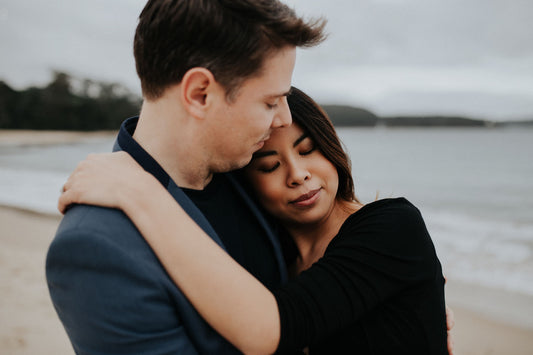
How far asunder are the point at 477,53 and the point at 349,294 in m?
49.3

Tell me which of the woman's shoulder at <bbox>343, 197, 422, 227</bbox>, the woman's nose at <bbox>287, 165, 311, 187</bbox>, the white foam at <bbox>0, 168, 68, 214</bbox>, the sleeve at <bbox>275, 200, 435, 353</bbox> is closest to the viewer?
the sleeve at <bbox>275, 200, 435, 353</bbox>

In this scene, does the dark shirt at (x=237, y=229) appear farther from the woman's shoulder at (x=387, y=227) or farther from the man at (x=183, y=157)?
the woman's shoulder at (x=387, y=227)

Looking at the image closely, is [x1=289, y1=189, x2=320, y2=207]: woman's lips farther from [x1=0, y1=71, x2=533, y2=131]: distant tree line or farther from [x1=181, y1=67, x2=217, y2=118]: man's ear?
[x1=0, y1=71, x2=533, y2=131]: distant tree line

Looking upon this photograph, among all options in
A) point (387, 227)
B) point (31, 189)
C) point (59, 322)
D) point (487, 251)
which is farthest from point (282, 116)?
point (31, 189)

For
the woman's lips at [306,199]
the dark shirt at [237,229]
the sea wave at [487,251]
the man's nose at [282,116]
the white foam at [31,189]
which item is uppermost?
the man's nose at [282,116]

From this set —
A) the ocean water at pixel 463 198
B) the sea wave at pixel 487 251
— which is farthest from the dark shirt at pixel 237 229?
the sea wave at pixel 487 251

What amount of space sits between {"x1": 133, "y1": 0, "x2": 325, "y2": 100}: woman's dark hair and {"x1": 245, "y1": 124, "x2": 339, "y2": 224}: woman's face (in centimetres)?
50

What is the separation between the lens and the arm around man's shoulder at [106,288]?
3.58 feet

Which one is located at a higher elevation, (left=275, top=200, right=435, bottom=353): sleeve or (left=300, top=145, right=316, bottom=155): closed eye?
(left=300, top=145, right=316, bottom=155): closed eye

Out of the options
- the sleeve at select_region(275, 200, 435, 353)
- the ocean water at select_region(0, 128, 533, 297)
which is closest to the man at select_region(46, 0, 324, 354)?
the sleeve at select_region(275, 200, 435, 353)

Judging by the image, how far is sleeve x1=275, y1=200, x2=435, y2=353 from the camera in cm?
139

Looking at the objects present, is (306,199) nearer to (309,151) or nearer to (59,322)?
(309,151)

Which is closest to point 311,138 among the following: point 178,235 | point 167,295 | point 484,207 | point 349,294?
point 349,294

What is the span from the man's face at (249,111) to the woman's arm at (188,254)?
14.8 inches
